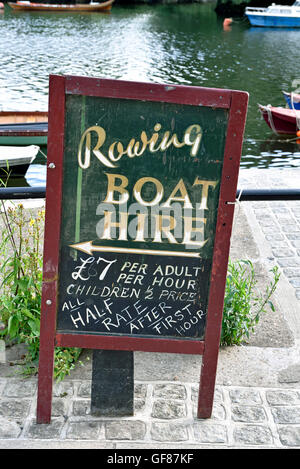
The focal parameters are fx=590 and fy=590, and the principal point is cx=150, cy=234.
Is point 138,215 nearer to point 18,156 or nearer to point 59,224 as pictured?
point 59,224

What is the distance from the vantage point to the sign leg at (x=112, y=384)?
3.33 meters

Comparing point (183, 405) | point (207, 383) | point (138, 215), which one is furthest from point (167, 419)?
point (138, 215)

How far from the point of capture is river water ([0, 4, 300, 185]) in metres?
20.9

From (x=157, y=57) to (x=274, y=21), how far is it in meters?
17.5

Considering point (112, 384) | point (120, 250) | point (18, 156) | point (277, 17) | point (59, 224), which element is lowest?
point (18, 156)

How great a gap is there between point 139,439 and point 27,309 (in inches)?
44.5

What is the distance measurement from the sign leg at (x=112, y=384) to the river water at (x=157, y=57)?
1154cm

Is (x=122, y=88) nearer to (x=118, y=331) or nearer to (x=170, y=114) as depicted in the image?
(x=170, y=114)

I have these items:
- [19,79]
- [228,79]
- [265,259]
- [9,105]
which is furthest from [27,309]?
[228,79]

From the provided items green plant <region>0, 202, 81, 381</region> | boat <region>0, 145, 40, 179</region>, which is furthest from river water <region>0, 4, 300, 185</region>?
green plant <region>0, 202, 81, 381</region>

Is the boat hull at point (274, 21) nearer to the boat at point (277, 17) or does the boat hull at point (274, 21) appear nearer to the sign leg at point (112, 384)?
the boat at point (277, 17)

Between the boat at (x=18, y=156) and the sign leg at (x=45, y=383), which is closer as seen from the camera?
the sign leg at (x=45, y=383)

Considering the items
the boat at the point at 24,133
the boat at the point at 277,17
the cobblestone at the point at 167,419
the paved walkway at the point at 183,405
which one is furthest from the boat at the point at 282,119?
the boat at the point at 277,17

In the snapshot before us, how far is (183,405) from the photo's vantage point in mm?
3434
